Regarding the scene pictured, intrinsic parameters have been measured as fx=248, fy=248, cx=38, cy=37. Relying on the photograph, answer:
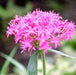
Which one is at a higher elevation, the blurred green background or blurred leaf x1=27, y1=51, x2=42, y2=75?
the blurred green background

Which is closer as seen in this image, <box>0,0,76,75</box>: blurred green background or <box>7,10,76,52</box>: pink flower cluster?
<box>7,10,76,52</box>: pink flower cluster

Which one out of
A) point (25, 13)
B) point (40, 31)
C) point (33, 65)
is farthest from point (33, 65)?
point (25, 13)

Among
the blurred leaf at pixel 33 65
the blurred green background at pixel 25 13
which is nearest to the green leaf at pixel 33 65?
the blurred leaf at pixel 33 65

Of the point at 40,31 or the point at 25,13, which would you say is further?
the point at 25,13

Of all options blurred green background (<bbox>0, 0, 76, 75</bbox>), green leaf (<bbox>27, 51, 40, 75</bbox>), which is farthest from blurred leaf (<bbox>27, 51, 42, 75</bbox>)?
blurred green background (<bbox>0, 0, 76, 75</bbox>)

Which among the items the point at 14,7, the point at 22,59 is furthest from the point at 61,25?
the point at 14,7

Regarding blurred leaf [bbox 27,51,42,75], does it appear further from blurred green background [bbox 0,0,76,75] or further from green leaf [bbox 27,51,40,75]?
blurred green background [bbox 0,0,76,75]

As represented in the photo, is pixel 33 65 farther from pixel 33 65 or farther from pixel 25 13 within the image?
pixel 25 13

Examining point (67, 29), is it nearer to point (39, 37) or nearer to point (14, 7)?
point (39, 37)
